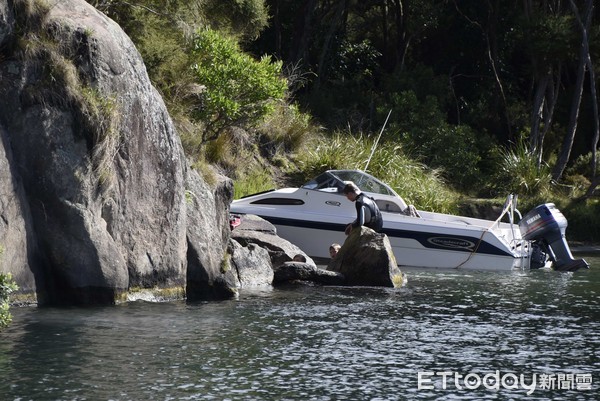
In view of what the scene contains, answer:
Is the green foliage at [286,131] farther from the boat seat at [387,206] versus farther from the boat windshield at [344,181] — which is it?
the boat seat at [387,206]

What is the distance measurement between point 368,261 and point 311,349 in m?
6.53

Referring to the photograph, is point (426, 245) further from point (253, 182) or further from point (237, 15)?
point (237, 15)

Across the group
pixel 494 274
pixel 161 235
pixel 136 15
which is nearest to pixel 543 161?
pixel 494 274

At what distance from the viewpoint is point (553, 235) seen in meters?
22.5

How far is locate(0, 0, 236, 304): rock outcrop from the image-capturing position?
15664 millimetres

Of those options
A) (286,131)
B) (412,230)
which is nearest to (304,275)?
(412,230)

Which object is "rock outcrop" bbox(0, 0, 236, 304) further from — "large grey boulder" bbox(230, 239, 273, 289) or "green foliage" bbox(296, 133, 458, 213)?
"green foliage" bbox(296, 133, 458, 213)

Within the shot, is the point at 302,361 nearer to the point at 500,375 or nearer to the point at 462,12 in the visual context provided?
the point at 500,375

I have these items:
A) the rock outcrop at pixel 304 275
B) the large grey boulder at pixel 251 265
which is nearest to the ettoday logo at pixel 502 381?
the large grey boulder at pixel 251 265

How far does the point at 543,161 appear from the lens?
112ft

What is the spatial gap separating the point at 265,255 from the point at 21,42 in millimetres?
6041

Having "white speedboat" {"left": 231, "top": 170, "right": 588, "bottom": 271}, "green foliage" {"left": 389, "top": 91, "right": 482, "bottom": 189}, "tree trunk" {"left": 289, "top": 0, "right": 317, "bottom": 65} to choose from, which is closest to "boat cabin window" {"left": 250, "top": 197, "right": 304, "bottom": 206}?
"white speedboat" {"left": 231, "top": 170, "right": 588, "bottom": 271}

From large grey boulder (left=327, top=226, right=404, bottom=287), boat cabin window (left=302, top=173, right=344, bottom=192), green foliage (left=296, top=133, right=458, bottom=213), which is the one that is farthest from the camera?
green foliage (left=296, top=133, right=458, bottom=213)

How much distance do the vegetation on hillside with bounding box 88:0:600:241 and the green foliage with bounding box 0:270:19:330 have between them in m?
8.27
